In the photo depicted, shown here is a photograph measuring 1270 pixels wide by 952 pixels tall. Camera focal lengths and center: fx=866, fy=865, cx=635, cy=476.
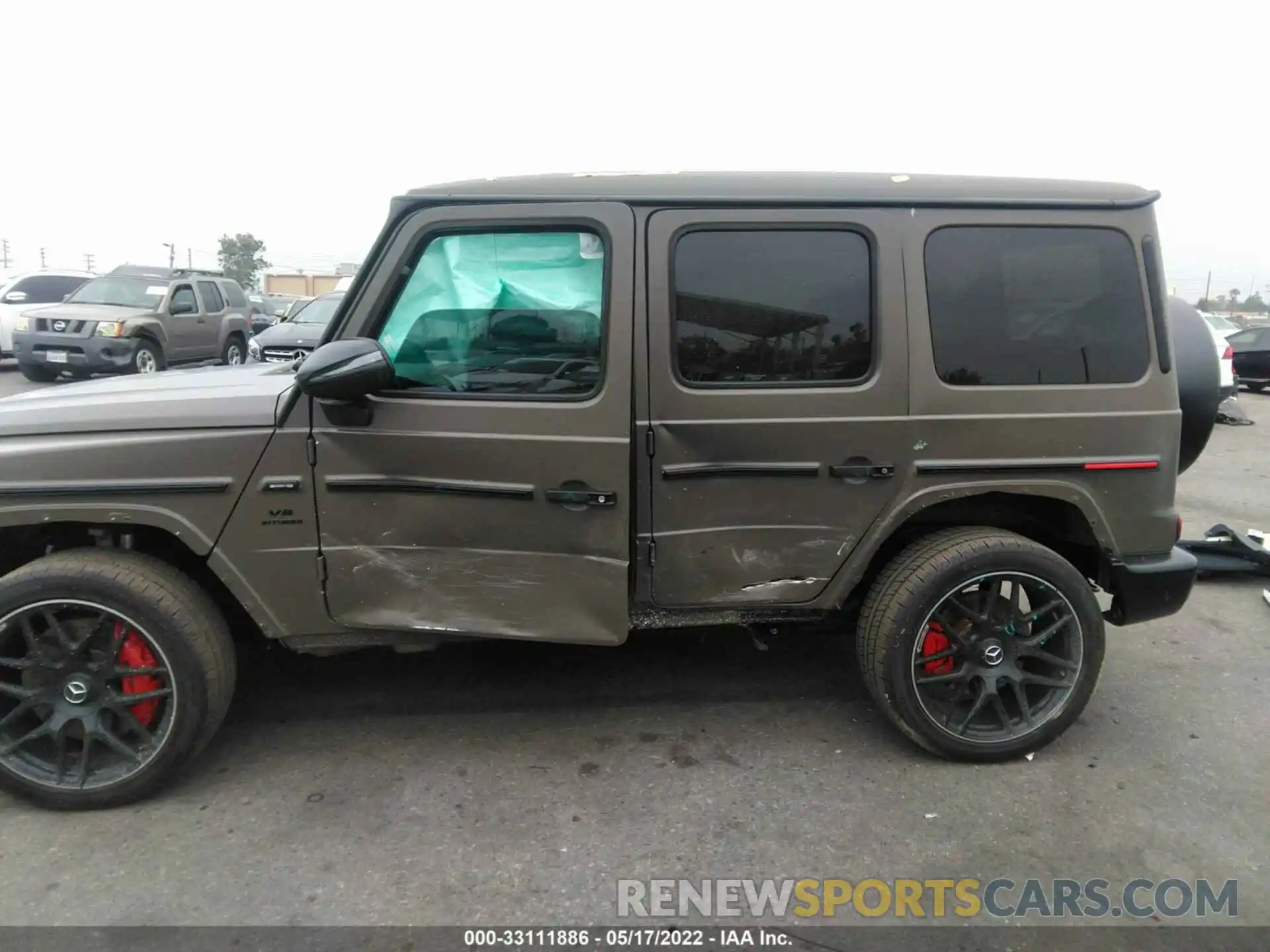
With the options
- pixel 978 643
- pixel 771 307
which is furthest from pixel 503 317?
pixel 978 643

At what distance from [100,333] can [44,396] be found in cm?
1126

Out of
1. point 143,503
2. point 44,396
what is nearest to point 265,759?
point 143,503

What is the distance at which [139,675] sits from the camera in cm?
288

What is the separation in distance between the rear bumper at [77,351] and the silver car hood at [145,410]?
11.1m

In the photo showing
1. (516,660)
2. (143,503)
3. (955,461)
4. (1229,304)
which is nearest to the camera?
(143,503)

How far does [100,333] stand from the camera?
12844 mm

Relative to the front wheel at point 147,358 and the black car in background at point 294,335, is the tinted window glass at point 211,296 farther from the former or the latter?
the black car in background at point 294,335

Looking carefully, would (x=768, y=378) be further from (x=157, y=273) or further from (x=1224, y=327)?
(x=1224, y=327)

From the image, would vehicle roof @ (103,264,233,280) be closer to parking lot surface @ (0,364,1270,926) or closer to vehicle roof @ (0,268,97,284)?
vehicle roof @ (0,268,97,284)

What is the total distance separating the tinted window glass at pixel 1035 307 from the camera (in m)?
3.07

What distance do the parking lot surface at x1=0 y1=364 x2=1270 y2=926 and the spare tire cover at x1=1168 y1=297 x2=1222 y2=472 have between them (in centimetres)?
120

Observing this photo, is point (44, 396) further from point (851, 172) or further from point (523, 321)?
point (851, 172)

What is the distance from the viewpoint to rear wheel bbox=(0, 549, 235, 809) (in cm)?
282

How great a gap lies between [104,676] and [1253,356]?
67.1 feet
